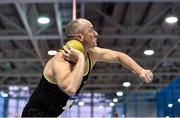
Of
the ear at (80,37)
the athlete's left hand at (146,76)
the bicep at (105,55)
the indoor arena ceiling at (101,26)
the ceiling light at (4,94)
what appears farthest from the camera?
the ceiling light at (4,94)

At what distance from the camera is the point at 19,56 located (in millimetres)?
16531

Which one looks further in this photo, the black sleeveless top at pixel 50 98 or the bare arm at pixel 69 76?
the black sleeveless top at pixel 50 98

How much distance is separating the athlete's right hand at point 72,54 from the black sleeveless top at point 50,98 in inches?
7.8

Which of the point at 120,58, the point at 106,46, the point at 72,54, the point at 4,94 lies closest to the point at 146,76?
the point at 120,58

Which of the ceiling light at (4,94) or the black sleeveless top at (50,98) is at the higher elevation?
the ceiling light at (4,94)

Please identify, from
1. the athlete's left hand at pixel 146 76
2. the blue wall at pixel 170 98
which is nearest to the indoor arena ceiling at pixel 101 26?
the blue wall at pixel 170 98

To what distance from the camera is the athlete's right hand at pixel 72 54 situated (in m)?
2.59

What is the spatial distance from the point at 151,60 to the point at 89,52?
44.9 ft

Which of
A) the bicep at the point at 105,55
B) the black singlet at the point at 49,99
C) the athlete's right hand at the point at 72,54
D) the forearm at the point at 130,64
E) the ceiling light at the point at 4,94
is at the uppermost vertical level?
the ceiling light at the point at 4,94

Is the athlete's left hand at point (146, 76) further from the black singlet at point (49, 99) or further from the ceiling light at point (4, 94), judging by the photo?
the ceiling light at point (4, 94)

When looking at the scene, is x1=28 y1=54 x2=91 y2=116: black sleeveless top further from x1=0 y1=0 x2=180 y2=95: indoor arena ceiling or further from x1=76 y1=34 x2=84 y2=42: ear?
x1=0 y1=0 x2=180 y2=95: indoor arena ceiling

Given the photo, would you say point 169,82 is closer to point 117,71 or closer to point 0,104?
point 117,71

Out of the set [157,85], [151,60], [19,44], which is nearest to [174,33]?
[151,60]

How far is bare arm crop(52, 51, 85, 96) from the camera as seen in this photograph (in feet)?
8.03
